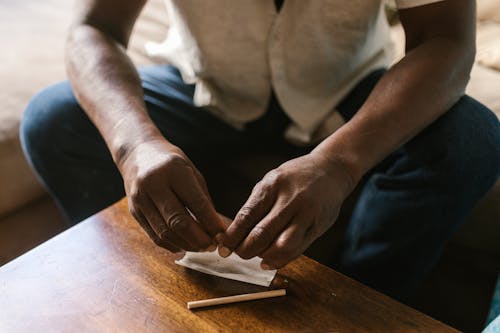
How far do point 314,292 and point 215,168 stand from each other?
489 millimetres

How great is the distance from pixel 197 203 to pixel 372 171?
14.9 inches

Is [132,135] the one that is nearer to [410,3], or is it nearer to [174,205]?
[174,205]

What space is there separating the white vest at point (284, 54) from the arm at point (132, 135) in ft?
0.44

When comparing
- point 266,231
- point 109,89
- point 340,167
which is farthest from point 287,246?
point 109,89

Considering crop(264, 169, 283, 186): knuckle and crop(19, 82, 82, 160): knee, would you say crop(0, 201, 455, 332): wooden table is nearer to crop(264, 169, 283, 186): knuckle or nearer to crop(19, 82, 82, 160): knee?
crop(264, 169, 283, 186): knuckle

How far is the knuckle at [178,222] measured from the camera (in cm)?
59

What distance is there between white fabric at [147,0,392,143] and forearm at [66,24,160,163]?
0.14 meters

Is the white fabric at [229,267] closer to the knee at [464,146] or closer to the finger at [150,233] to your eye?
the finger at [150,233]

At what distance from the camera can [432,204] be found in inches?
29.0

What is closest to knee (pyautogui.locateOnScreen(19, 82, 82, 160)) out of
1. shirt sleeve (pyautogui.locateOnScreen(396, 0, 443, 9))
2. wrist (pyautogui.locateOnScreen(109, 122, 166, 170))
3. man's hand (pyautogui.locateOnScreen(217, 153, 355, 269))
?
wrist (pyautogui.locateOnScreen(109, 122, 166, 170))

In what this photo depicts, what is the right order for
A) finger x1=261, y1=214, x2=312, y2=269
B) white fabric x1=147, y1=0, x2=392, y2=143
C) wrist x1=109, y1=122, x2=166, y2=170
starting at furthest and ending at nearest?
white fabric x1=147, y1=0, x2=392, y2=143 < wrist x1=109, y1=122, x2=166, y2=170 < finger x1=261, y1=214, x2=312, y2=269

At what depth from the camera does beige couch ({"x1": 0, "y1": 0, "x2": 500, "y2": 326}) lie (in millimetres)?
954

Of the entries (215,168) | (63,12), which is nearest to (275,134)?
(215,168)

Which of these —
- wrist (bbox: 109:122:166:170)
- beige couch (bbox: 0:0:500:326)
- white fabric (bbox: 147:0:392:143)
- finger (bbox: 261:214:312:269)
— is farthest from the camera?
beige couch (bbox: 0:0:500:326)
